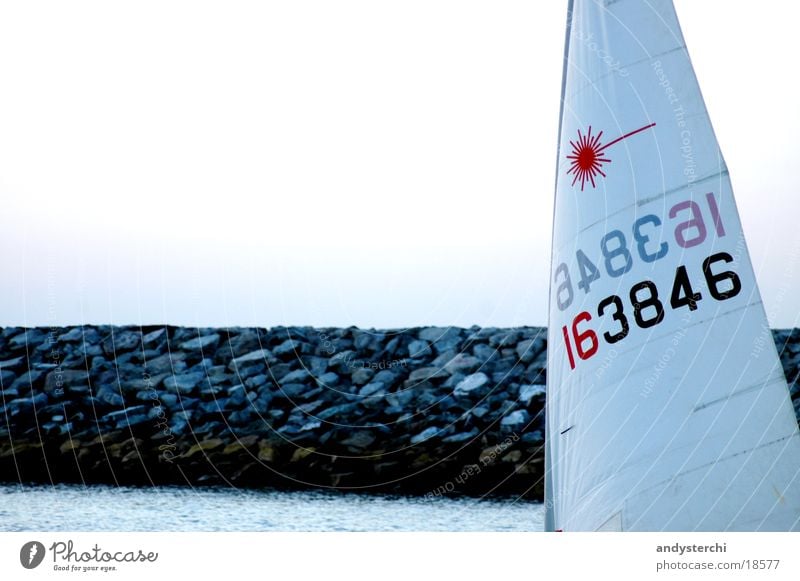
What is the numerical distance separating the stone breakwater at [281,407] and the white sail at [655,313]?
7.65 metres

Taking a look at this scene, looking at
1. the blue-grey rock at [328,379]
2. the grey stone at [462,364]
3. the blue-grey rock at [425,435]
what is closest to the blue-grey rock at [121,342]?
the blue-grey rock at [328,379]

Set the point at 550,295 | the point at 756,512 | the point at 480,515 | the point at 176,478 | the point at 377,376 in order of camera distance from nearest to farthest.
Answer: the point at 756,512
the point at 550,295
the point at 480,515
the point at 176,478
the point at 377,376

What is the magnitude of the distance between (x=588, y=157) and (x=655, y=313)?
2.55ft

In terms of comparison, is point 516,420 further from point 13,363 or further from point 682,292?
point 682,292

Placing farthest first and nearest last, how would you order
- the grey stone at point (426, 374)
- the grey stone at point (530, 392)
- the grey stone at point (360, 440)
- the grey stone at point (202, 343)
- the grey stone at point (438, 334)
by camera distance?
the grey stone at point (202, 343) < the grey stone at point (438, 334) < the grey stone at point (426, 374) < the grey stone at point (530, 392) < the grey stone at point (360, 440)

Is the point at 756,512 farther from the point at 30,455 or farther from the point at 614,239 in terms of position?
the point at 30,455

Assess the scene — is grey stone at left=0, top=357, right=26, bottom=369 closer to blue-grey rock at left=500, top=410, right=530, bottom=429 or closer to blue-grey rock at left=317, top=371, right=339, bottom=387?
blue-grey rock at left=317, top=371, right=339, bottom=387

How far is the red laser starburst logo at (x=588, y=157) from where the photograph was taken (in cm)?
539

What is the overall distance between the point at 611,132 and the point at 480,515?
7.05 metres

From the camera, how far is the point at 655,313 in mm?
5332

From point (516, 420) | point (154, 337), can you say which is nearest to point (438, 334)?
point (516, 420)
